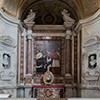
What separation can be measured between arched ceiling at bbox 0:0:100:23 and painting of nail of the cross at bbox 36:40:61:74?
1345mm

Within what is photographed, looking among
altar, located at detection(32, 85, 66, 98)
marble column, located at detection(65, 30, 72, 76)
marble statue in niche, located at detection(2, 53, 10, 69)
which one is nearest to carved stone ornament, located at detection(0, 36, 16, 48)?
marble statue in niche, located at detection(2, 53, 10, 69)

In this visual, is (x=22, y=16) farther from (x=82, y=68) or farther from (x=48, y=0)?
(x=82, y=68)

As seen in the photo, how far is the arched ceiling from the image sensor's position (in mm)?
10172

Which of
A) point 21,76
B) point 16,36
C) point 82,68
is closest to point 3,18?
point 16,36

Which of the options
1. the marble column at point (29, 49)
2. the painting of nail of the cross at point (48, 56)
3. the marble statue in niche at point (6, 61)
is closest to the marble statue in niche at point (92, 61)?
the painting of nail of the cross at point (48, 56)

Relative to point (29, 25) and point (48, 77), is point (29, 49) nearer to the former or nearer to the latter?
point (29, 25)

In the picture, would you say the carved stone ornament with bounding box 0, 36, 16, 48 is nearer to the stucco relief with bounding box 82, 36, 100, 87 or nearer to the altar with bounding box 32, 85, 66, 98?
the altar with bounding box 32, 85, 66, 98

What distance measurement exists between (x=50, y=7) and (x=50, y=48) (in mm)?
2005

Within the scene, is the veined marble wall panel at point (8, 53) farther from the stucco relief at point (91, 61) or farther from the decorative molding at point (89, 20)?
the stucco relief at point (91, 61)

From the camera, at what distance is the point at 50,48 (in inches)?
470

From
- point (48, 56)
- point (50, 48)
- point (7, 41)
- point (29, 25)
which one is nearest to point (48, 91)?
point (48, 56)

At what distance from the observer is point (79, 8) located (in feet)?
35.9

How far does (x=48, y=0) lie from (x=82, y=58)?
3303 mm

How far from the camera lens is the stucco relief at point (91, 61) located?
9430mm
